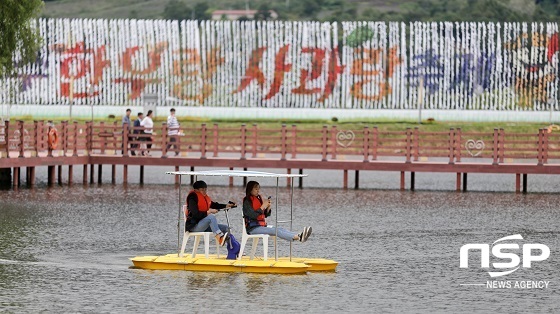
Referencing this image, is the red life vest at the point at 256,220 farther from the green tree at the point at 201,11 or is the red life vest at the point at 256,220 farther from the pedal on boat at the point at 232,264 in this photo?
the green tree at the point at 201,11

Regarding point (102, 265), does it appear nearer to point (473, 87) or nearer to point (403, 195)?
point (403, 195)

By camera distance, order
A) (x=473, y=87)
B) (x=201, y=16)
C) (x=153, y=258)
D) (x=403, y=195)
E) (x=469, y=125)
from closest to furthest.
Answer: (x=153, y=258), (x=403, y=195), (x=469, y=125), (x=473, y=87), (x=201, y=16)

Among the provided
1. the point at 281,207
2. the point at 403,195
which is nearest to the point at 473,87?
the point at 403,195

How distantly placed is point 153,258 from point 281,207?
1402 cm

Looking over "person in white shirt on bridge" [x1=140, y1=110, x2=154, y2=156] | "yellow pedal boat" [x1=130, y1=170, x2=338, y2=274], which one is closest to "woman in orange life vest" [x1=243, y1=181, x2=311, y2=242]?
"yellow pedal boat" [x1=130, y1=170, x2=338, y2=274]

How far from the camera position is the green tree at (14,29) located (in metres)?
46.9

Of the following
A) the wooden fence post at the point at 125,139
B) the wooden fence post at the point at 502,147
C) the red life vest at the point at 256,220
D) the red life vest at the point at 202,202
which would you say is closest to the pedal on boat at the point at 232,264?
the red life vest at the point at 256,220

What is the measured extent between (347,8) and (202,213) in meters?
113

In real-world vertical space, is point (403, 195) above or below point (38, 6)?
below

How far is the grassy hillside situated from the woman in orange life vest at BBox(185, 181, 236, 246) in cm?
7711

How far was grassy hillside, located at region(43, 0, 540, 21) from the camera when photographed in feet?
365

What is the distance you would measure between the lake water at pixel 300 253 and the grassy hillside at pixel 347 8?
61805mm

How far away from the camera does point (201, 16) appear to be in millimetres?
130375

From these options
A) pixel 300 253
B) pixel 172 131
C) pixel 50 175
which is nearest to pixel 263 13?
pixel 172 131
